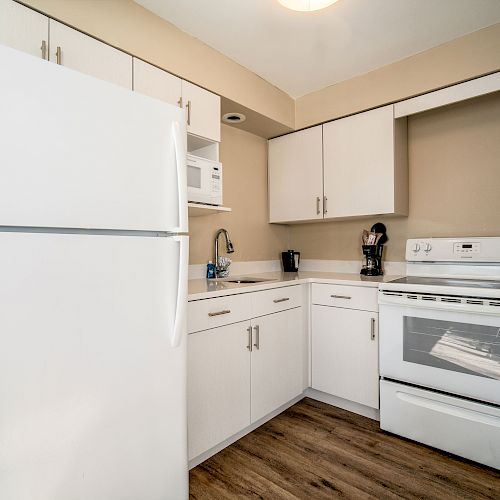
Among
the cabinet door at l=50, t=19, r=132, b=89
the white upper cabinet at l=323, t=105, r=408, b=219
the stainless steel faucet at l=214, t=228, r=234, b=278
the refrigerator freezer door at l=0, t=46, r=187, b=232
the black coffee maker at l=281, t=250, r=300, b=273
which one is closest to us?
the refrigerator freezer door at l=0, t=46, r=187, b=232

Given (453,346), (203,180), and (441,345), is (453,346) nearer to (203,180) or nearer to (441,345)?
(441,345)

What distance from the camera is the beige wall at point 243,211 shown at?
256 cm

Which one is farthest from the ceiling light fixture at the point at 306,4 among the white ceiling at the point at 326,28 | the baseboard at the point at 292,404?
the baseboard at the point at 292,404

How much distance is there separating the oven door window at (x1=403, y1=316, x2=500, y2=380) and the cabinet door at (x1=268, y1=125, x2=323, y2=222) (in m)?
1.16

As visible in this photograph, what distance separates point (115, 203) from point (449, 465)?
2002 millimetres

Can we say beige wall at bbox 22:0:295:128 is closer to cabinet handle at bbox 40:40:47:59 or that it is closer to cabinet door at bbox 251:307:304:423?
cabinet handle at bbox 40:40:47:59

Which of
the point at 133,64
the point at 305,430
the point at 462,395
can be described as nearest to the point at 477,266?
the point at 462,395

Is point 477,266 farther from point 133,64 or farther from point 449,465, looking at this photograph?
point 133,64

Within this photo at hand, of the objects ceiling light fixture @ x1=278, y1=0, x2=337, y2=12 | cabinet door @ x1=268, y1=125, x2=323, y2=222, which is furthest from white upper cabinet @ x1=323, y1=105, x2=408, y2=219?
ceiling light fixture @ x1=278, y1=0, x2=337, y2=12

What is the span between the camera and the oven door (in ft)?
5.56

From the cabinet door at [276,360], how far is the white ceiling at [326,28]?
1.70 metres

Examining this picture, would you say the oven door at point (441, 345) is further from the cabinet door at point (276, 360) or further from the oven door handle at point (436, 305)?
the cabinet door at point (276, 360)

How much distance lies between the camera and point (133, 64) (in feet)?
5.78

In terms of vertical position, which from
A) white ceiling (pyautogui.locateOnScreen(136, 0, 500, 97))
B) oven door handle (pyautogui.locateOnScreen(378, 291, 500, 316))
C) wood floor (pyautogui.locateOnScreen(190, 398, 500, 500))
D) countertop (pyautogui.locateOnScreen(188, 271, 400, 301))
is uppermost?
white ceiling (pyautogui.locateOnScreen(136, 0, 500, 97))
